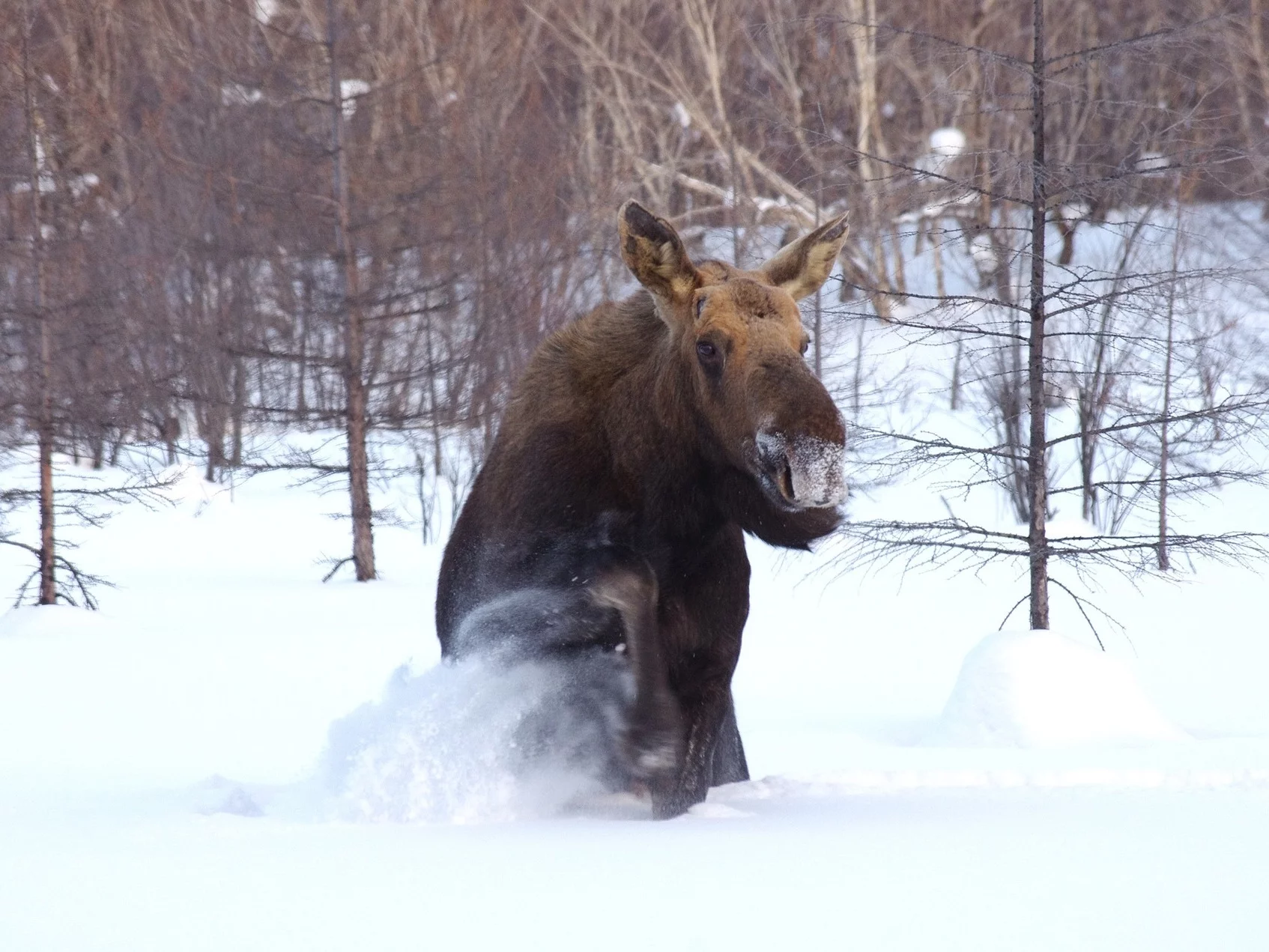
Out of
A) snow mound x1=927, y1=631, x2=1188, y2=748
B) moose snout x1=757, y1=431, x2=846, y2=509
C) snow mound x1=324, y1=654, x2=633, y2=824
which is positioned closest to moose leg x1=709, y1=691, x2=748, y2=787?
snow mound x1=324, y1=654, x2=633, y2=824

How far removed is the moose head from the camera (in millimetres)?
4340

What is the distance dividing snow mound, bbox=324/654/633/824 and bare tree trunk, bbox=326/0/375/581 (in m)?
13.2

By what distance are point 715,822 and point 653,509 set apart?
43.3 inches

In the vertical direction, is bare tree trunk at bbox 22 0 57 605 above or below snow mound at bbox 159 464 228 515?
above

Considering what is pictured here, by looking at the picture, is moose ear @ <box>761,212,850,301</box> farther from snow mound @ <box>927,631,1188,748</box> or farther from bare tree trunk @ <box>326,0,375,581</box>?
bare tree trunk @ <box>326,0,375,581</box>

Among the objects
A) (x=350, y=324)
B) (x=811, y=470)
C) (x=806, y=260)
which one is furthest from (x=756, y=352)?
(x=350, y=324)

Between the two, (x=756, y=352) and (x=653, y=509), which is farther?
(x=653, y=509)

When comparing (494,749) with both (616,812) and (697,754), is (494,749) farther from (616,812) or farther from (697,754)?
(697,754)

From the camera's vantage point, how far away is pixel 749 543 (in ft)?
73.2

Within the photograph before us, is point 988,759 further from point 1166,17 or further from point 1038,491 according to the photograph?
point 1166,17

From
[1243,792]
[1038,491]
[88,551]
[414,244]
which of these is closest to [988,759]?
[1243,792]

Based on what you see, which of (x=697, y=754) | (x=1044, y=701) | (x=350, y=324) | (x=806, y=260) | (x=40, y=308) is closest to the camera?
(x=697, y=754)

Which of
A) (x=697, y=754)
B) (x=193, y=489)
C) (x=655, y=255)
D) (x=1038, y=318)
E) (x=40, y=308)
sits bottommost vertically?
(x=697, y=754)

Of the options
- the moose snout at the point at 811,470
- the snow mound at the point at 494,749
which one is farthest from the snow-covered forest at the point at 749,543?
the moose snout at the point at 811,470
